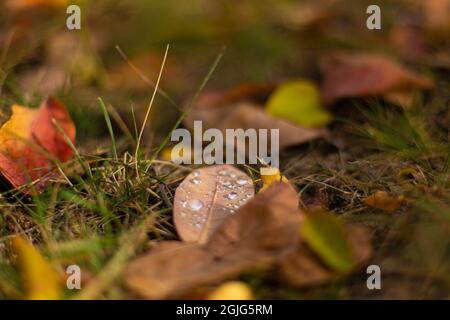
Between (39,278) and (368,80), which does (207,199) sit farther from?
(368,80)

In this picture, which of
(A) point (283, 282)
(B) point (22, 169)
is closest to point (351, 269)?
(A) point (283, 282)

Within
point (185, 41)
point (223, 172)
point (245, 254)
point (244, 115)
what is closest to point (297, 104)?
point (244, 115)

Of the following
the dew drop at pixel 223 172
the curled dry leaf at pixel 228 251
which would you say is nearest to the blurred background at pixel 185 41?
the dew drop at pixel 223 172

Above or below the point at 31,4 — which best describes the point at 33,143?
below

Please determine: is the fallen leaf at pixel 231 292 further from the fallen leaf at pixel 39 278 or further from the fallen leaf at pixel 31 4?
the fallen leaf at pixel 31 4

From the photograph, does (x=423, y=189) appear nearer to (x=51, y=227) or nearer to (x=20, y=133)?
(x=51, y=227)

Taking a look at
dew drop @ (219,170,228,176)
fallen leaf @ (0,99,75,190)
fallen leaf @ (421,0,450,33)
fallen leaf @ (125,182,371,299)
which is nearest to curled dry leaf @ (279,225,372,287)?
fallen leaf @ (125,182,371,299)

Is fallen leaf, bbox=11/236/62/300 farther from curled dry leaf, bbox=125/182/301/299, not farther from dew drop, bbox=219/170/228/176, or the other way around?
dew drop, bbox=219/170/228/176
